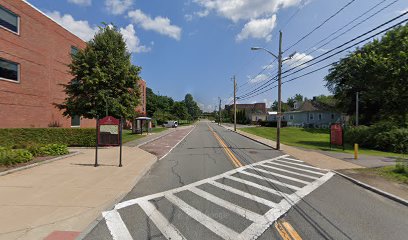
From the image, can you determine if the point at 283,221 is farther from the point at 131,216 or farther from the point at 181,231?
the point at 131,216

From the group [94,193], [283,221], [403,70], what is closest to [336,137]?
[403,70]

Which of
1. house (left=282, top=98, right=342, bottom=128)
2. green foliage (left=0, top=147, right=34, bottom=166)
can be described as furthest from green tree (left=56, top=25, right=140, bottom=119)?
house (left=282, top=98, right=342, bottom=128)

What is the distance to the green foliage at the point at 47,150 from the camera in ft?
43.0

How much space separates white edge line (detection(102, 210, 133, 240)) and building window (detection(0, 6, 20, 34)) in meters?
22.5

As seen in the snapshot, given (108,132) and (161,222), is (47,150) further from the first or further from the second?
(161,222)

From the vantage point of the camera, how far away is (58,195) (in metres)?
7.16

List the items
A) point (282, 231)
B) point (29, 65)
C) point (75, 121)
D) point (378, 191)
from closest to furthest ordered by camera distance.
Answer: point (282, 231), point (378, 191), point (29, 65), point (75, 121)

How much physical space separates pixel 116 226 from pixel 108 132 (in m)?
8.39

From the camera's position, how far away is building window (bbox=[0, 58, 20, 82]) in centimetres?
2134

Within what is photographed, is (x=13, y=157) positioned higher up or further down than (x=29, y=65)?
further down

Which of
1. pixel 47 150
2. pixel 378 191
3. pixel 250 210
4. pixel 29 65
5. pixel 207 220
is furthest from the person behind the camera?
pixel 29 65

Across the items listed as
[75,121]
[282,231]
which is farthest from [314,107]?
[282,231]

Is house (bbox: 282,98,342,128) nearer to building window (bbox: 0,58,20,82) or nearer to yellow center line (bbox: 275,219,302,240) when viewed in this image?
building window (bbox: 0,58,20,82)

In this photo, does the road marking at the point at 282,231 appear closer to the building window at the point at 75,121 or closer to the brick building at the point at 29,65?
the brick building at the point at 29,65
